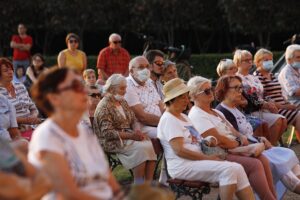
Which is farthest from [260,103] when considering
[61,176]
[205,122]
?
[61,176]

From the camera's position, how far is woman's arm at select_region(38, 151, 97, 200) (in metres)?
5.27

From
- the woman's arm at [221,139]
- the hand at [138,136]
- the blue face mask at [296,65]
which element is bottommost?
the hand at [138,136]

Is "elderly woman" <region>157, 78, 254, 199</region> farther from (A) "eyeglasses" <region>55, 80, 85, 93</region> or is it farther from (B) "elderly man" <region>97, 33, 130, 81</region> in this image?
(B) "elderly man" <region>97, 33, 130, 81</region>

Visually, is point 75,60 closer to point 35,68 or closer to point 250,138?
point 35,68

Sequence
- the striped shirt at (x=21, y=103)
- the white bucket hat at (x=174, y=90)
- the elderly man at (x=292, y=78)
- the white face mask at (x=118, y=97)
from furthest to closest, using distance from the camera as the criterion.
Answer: the elderly man at (x=292, y=78)
the striped shirt at (x=21, y=103)
the white face mask at (x=118, y=97)
the white bucket hat at (x=174, y=90)

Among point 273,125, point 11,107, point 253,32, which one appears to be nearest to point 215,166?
point 11,107

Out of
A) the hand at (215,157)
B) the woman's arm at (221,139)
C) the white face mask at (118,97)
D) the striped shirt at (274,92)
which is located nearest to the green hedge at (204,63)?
the striped shirt at (274,92)

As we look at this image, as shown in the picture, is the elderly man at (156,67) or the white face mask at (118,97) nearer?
the white face mask at (118,97)

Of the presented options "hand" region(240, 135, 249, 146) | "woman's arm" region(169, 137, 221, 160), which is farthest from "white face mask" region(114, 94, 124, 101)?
"woman's arm" region(169, 137, 221, 160)

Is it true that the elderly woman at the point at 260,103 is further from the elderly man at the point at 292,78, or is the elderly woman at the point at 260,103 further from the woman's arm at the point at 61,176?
the woman's arm at the point at 61,176

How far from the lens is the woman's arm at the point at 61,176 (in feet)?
17.3

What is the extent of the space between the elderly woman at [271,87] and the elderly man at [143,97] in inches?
71.2

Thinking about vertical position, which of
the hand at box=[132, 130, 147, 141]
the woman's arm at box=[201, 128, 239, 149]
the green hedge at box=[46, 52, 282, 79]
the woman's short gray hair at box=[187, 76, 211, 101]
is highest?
the woman's short gray hair at box=[187, 76, 211, 101]

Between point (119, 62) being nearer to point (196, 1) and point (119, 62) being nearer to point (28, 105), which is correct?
point (28, 105)
